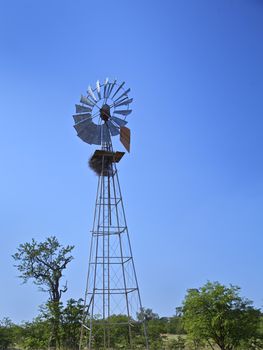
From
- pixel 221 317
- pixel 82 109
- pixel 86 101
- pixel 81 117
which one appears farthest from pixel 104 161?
pixel 221 317

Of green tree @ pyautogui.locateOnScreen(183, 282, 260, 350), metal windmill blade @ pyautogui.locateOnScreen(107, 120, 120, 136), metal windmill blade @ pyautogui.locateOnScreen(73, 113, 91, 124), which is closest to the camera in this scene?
metal windmill blade @ pyautogui.locateOnScreen(73, 113, 91, 124)

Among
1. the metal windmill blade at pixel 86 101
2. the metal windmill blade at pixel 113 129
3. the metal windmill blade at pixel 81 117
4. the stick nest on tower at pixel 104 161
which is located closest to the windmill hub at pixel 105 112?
the metal windmill blade at pixel 113 129

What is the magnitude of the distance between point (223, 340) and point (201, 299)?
298 centimetres

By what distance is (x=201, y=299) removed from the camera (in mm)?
31016

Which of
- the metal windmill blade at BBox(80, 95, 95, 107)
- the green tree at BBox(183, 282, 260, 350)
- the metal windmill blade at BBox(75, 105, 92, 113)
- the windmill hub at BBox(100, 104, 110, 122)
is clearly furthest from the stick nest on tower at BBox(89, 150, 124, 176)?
the green tree at BBox(183, 282, 260, 350)

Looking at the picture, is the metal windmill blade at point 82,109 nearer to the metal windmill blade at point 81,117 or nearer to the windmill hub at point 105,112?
the metal windmill blade at point 81,117

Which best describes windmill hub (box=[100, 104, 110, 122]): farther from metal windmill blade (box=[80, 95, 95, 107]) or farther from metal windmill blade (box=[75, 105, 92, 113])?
metal windmill blade (box=[75, 105, 92, 113])

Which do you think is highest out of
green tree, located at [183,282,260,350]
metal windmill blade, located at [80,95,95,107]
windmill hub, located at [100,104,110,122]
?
metal windmill blade, located at [80,95,95,107]

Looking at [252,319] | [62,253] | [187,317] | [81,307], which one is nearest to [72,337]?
[81,307]

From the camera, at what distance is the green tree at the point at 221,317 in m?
29.7

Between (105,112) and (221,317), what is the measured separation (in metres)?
16.3

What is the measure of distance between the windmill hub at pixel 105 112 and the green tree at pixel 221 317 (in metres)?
15.4

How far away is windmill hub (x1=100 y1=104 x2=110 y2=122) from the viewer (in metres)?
22.2

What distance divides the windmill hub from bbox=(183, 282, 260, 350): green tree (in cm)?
1543
